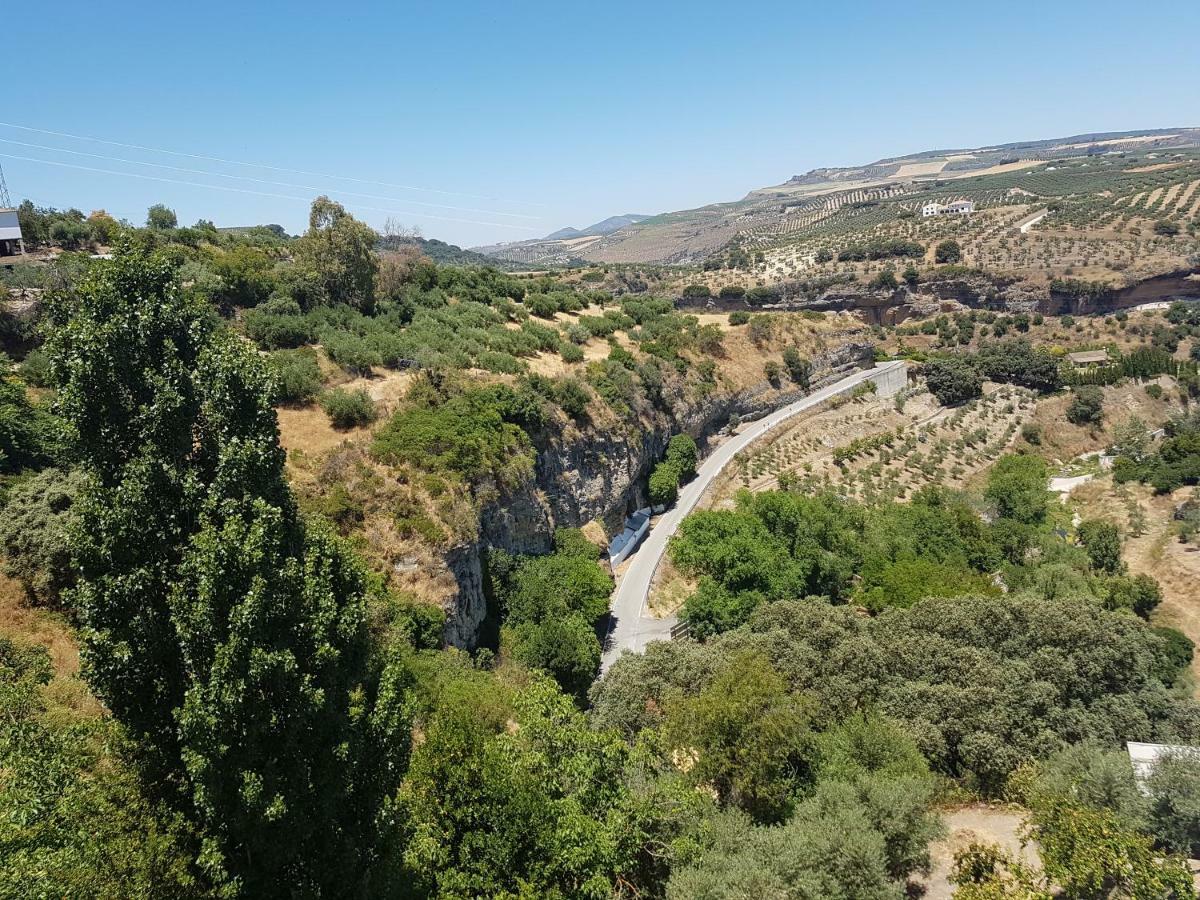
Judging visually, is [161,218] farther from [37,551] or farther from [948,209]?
[948,209]

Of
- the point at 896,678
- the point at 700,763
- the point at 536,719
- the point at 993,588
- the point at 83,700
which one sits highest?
the point at 83,700

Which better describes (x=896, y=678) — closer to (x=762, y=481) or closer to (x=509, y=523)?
(x=509, y=523)

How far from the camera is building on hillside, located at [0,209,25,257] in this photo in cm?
3789

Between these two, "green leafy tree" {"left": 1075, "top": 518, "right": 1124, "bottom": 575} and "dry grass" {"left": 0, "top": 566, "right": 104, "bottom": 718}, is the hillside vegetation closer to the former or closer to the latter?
"dry grass" {"left": 0, "top": 566, "right": 104, "bottom": 718}

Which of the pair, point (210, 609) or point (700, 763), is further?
point (700, 763)

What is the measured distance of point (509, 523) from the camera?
107ft

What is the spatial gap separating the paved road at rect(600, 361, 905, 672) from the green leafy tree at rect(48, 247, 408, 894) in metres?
21.1

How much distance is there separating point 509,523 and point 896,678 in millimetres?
19032

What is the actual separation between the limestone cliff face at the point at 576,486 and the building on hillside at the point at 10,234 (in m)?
34.2

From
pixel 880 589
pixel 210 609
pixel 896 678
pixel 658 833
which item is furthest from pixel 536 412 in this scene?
pixel 210 609

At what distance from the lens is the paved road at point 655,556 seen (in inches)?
1307

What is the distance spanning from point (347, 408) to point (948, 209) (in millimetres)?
136131

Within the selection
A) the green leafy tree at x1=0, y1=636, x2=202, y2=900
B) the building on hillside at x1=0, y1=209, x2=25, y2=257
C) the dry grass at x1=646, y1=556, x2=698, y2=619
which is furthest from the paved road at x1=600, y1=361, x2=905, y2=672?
the building on hillside at x1=0, y1=209, x2=25, y2=257

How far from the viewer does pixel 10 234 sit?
37969mm
